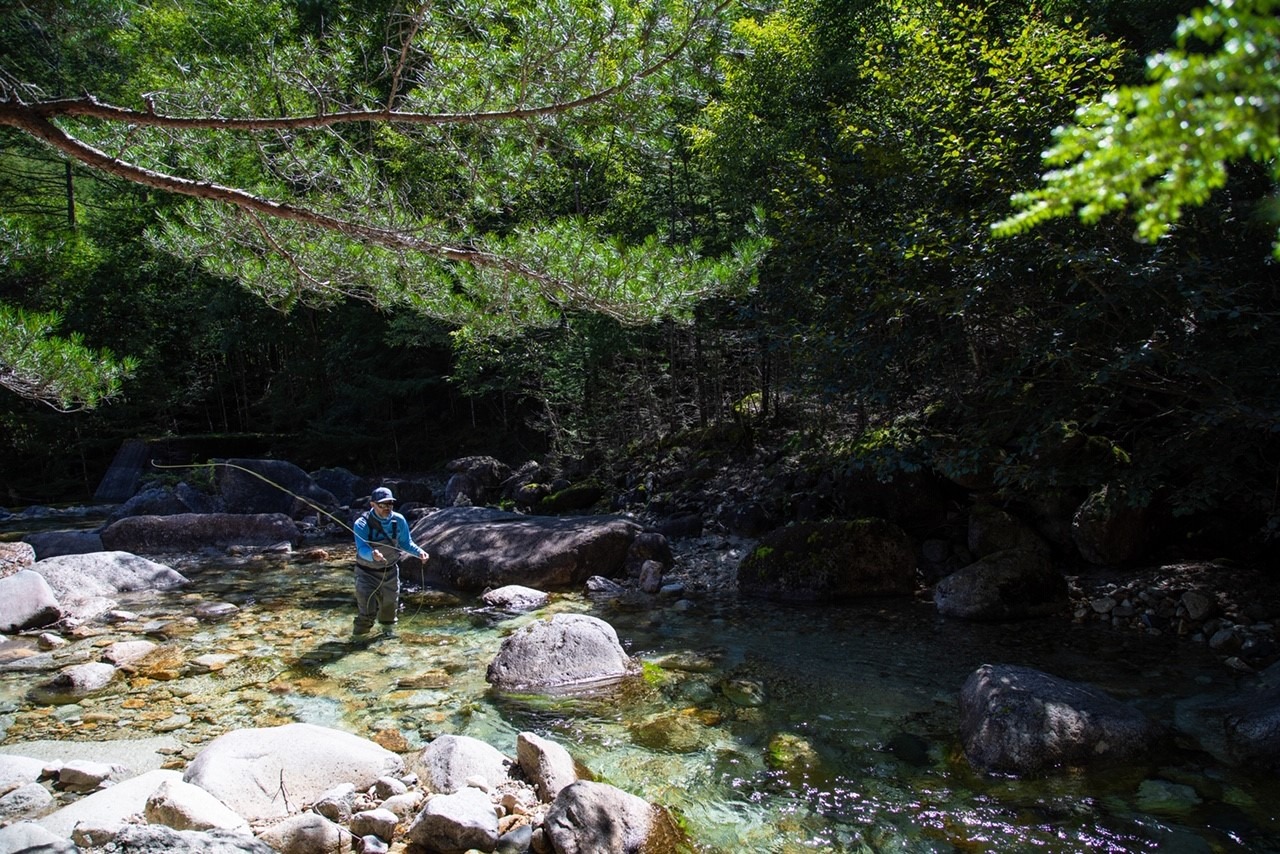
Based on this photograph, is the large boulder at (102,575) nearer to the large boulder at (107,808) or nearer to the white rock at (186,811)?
the large boulder at (107,808)

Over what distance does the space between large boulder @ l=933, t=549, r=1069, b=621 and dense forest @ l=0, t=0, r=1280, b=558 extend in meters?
0.85

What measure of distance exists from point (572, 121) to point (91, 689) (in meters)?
5.91

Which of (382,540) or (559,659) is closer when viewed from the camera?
(559,659)

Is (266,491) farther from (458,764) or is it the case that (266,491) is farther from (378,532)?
(458,764)

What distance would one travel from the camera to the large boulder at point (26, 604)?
834cm

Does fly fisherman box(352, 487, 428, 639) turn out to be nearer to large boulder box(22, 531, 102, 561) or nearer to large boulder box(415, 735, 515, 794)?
large boulder box(415, 735, 515, 794)

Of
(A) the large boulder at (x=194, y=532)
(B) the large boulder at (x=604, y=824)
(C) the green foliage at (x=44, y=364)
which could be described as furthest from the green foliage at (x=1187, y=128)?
(A) the large boulder at (x=194, y=532)

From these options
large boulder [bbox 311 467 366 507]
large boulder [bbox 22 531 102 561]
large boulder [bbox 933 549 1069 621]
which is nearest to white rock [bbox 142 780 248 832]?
large boulder [bbox 933 549 1069 621]

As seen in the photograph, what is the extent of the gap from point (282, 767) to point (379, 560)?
12.1ft

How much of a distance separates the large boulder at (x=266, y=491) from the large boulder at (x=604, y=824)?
13913 mm

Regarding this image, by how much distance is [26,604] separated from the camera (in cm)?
847

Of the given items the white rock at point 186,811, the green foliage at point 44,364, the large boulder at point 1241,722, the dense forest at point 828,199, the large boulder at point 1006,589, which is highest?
the dense forest at point 828,199

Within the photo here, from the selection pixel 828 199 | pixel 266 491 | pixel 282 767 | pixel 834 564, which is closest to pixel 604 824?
pixel 282 767

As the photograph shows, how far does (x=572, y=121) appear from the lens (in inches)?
223
